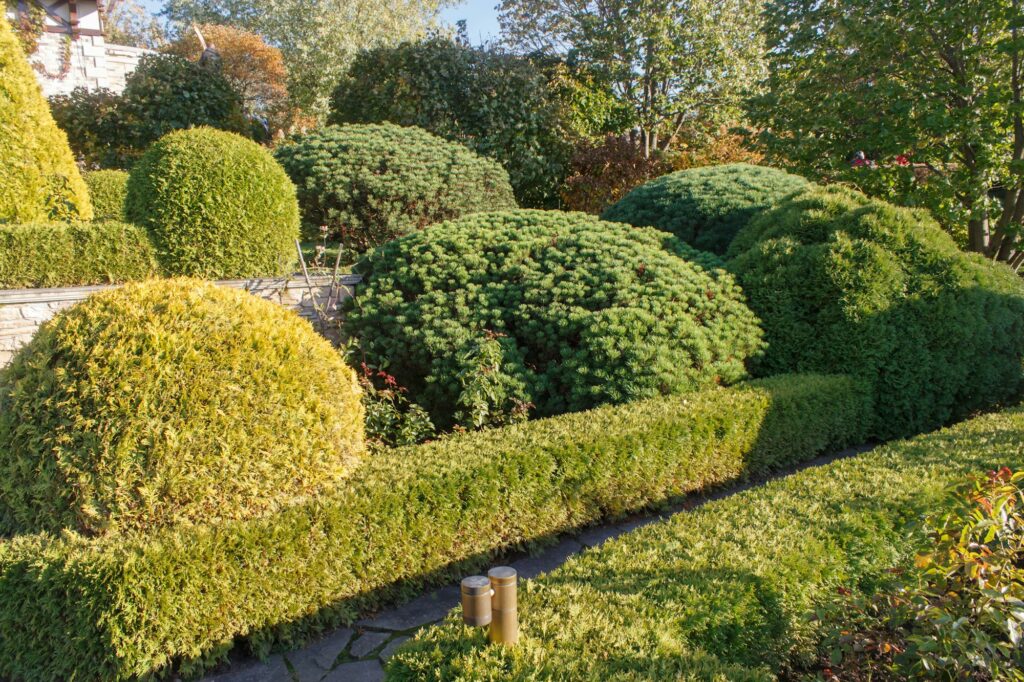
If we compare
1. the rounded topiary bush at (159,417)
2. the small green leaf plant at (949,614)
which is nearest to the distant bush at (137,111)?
the rounded topiary bush at (159,417)

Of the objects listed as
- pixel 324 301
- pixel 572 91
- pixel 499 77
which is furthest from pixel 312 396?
pixel 572 91

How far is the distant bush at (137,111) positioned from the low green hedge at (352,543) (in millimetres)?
11668

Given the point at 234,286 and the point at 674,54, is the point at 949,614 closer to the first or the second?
the point at 234,286

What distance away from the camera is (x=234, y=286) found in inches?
242

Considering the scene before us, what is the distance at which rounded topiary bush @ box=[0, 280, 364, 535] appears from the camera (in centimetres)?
325

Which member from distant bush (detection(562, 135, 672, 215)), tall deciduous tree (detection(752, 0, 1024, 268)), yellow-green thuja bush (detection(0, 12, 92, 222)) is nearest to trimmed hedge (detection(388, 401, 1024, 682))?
yellow-green thuja bush (detection(0, 12, 92, 222))

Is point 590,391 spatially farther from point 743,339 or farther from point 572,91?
point 572,91

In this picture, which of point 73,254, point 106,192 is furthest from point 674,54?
point 73,254

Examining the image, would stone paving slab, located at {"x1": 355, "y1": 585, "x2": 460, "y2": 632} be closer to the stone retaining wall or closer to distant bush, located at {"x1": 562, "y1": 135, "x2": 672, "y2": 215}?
the stone retaining wall

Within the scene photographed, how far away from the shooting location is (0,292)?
5199 mm

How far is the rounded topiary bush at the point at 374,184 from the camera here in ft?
28.6

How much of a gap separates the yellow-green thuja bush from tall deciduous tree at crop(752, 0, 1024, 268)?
10.1m

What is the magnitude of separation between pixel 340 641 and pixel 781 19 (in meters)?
12.6

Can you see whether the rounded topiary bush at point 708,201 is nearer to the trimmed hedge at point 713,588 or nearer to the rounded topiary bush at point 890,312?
the rounded topiary bush at point 890,312
